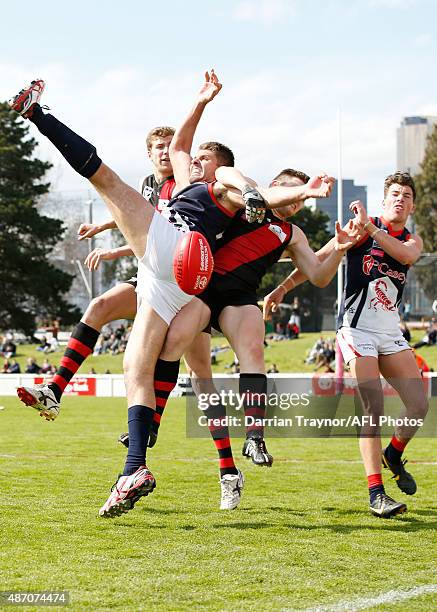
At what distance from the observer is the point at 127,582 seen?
394 cm

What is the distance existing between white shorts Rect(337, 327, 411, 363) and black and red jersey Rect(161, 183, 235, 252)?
4.19ft

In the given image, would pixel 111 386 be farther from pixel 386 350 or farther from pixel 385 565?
pixel 385 565

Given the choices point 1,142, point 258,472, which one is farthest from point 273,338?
point 258,472

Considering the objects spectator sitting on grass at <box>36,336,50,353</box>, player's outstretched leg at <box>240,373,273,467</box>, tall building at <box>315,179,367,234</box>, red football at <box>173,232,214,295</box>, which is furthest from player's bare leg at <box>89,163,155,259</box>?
spectator sitting on grass at <box>36,336,50,353</box>

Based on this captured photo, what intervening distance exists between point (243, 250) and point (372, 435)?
148 cm

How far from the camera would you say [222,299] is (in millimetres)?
6113

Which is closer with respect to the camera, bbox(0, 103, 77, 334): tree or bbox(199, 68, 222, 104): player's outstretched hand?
bbox(199, 68, 222, 104): player's outstretched hand

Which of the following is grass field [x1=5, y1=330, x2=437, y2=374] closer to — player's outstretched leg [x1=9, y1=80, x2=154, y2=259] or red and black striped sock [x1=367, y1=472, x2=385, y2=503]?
red and black striped sock [x1=367, y1=472, x2=385, y2=503]

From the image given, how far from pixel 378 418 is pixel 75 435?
7358 millimetres

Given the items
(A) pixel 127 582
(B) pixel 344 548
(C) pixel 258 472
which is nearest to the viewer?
(A) pixel 127 582

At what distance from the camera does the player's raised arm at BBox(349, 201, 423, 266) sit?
5797mm

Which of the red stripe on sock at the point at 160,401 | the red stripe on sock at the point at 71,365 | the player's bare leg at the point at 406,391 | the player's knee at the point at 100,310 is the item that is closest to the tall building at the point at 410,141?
the player's bare leg at the point at 406,391

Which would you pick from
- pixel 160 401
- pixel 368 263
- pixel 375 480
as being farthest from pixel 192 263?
pixel 375 480

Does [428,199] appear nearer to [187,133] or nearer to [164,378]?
[187,133]
